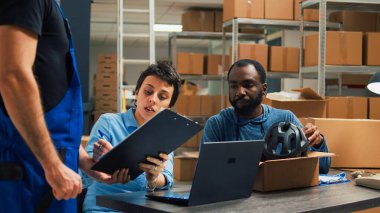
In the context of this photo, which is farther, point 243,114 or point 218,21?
point 218,21

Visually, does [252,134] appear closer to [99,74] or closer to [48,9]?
[48,9]

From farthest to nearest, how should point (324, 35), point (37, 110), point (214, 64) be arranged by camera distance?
1. point (214, 64)
2. point (324, 35)
3. point (37, 110)

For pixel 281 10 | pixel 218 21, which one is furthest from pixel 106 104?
pixel 281 10

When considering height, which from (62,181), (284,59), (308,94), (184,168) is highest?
(284,59)

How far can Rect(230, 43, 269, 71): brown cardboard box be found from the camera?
205 inches

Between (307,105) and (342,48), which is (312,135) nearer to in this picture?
(307,105)

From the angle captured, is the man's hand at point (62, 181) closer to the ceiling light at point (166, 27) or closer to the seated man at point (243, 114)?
the seated man at point (243, 114)

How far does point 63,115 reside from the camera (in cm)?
136

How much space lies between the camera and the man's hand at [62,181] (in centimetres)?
121

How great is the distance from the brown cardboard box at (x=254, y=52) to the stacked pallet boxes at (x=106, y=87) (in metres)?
2.73

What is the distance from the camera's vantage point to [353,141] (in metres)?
2.85

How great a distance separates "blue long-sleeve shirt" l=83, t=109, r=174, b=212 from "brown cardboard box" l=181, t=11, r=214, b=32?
16.2 ft

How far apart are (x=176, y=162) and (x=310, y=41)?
1626 mm

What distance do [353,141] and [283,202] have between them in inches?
55.9
